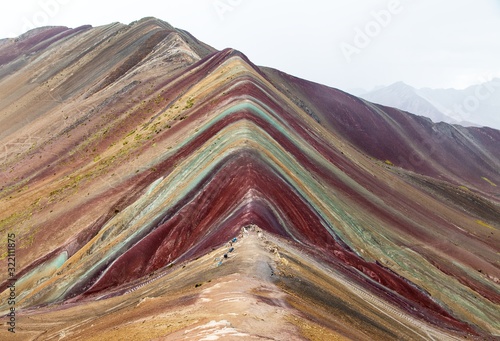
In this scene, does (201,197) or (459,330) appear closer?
(459,330)

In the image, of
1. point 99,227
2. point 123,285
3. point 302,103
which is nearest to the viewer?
point 123,285

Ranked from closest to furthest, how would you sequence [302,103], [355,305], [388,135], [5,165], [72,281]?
[355,305] → [72,281] → [5,165] → [302,103] → [388,135]

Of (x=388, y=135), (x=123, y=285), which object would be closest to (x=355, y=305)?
(x=123, y=285)

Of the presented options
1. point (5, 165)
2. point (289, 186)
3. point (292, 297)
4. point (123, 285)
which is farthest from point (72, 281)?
point (5, 165)

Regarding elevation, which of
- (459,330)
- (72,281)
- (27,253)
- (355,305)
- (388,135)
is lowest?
(27,253)

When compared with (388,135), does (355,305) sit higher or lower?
lower

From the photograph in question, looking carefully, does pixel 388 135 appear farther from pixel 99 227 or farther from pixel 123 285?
pixel 123 285
